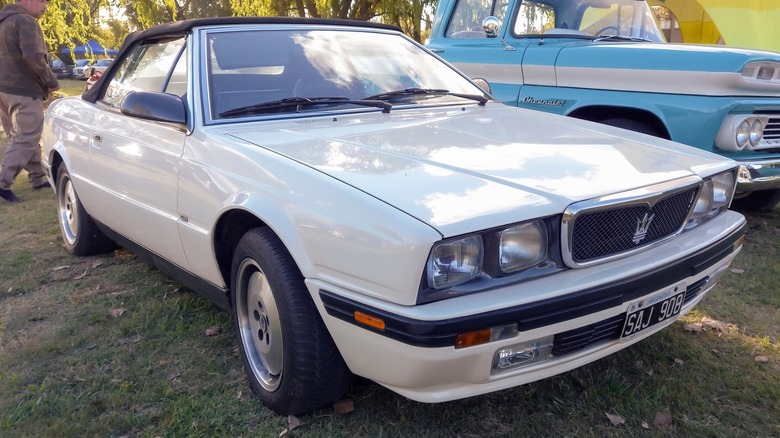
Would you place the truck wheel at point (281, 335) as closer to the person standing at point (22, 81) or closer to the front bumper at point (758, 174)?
the front bumper at point (758, 174)

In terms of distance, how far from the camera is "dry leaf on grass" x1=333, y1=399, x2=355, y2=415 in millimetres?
2521

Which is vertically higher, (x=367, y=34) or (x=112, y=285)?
(x=367, y=34)

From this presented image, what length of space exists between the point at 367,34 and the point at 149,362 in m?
2.07

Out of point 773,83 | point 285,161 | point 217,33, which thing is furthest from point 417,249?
point 773,83

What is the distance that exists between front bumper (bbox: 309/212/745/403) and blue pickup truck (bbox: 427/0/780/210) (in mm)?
2118

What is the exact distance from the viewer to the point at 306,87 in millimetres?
3186

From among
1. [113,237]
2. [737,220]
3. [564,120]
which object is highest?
[564,120]

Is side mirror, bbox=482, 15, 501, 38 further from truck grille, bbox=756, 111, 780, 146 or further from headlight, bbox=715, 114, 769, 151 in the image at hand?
truck grille, bbox=756, 111, 780, 146

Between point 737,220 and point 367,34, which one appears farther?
point 367,34

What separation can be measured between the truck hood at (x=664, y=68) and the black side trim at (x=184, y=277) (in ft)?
9.84

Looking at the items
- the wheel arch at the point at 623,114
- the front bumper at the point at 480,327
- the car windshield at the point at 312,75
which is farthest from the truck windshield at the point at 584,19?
the front bumper at the point at 480,327

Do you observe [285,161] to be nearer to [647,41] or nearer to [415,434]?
[415,434]

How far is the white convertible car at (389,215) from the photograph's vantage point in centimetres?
197

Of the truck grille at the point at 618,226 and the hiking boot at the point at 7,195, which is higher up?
the truck grille at the point at 618,226
